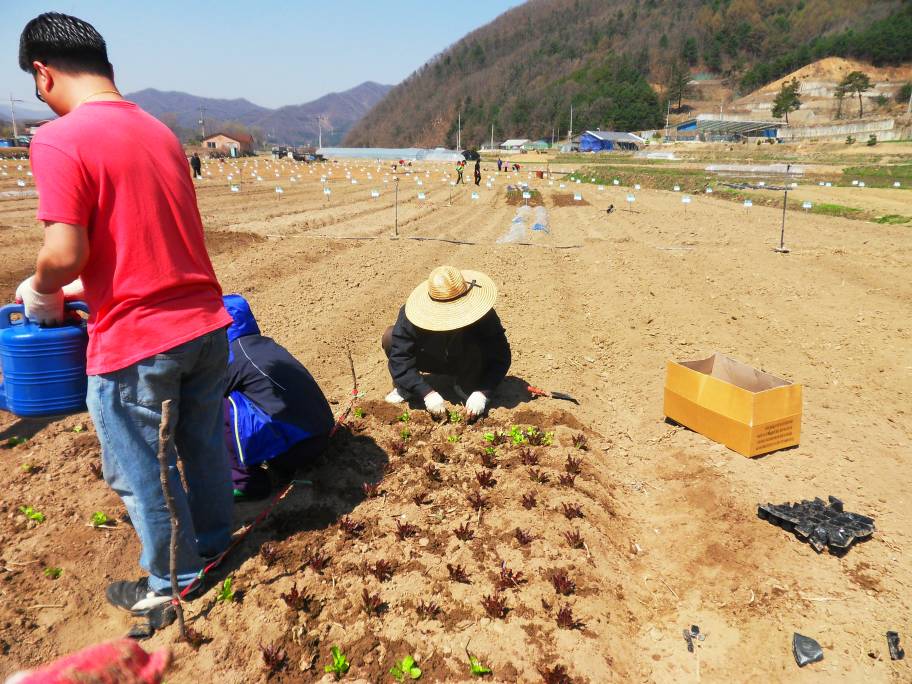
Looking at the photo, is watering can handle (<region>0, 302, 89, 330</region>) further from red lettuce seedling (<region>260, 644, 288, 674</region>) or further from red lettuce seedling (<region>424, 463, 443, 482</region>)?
red lettuce seedling (<region>424, 463, 443, 482</region>)

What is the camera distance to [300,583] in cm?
318

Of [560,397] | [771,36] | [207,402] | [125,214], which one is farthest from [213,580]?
[771,36]

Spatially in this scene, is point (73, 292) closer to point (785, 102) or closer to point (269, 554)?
point (269, 554)

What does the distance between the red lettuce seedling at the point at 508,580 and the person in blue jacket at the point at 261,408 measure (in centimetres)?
149

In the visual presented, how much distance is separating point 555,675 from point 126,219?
2.62m

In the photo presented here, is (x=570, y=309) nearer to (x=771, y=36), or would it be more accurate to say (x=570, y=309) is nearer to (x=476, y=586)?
(x=476, y=586)

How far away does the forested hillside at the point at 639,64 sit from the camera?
123188mm

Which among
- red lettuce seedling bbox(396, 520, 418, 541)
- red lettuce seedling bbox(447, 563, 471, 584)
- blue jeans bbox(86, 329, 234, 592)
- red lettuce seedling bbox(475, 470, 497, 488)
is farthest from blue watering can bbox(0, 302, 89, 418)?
red lettuce seedling bbox(475, 470, 497, 488)

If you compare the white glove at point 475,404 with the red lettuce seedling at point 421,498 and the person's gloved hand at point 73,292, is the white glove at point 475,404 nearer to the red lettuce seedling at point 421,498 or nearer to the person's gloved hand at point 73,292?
the red lettuce seedling at point 421,498

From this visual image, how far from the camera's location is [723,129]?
338 ft

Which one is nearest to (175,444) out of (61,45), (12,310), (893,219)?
(12,310)

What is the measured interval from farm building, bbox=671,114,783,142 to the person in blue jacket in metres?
99.7

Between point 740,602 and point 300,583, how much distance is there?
2410 mm

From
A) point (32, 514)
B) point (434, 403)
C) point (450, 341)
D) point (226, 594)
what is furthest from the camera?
point (450, 341)
